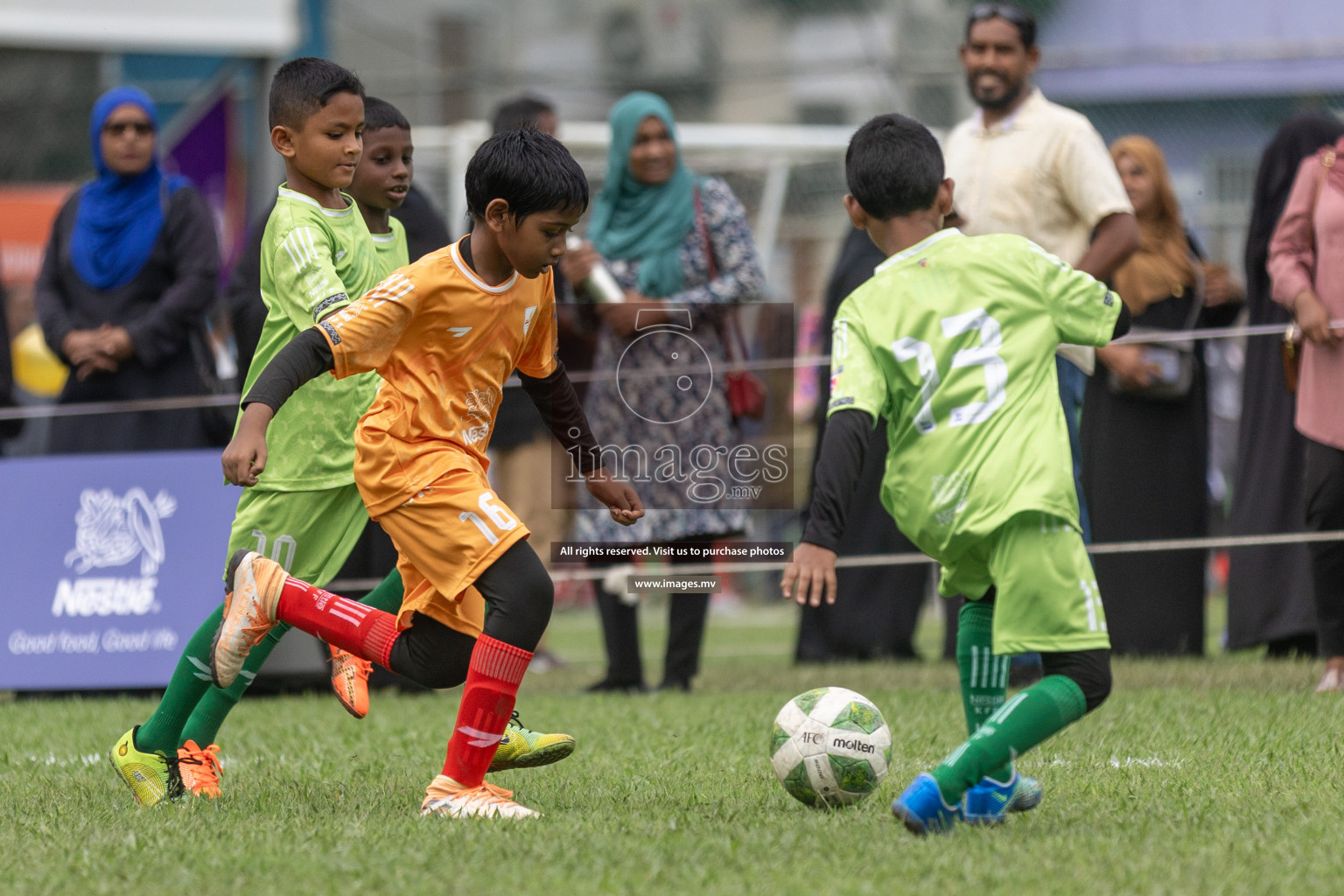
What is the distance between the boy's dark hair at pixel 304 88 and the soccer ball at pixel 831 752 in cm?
197

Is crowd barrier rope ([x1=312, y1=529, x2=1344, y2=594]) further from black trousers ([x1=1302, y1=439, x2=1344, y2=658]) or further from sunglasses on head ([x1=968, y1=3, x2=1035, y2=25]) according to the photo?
sunglasses on head ([x1=968, y1=3, x2=1035, y2=25])

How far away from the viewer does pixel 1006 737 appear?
3516mm

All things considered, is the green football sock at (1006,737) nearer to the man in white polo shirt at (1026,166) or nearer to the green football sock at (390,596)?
the green football sock at (390,596)

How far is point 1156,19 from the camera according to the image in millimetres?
19406

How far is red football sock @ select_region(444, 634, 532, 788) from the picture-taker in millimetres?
3879

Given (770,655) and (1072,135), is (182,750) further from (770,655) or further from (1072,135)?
(770,655)

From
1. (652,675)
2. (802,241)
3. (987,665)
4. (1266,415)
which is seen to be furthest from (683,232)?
(802,241)

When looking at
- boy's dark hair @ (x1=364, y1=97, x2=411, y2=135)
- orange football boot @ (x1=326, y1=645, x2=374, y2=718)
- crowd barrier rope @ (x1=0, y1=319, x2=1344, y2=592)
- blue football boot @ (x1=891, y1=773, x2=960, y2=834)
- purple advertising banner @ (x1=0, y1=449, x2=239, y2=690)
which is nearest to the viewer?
blue football boot @ (x1=891, y1=773, x2=960, y2=834)

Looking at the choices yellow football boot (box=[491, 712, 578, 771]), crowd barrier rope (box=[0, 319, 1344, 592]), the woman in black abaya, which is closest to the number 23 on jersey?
yellow football boot (box=[491, 712, 578, 771])

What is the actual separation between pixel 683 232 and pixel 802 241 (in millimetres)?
8098

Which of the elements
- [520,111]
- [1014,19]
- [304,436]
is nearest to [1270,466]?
[1014,19]

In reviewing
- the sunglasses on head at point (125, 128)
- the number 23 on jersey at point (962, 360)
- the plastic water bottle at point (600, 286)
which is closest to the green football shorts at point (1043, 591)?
the number 23 on jersey at point (962, 360)

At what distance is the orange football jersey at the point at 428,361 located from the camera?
3.88 m

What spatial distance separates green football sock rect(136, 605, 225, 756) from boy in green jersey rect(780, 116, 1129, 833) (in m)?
1.61
